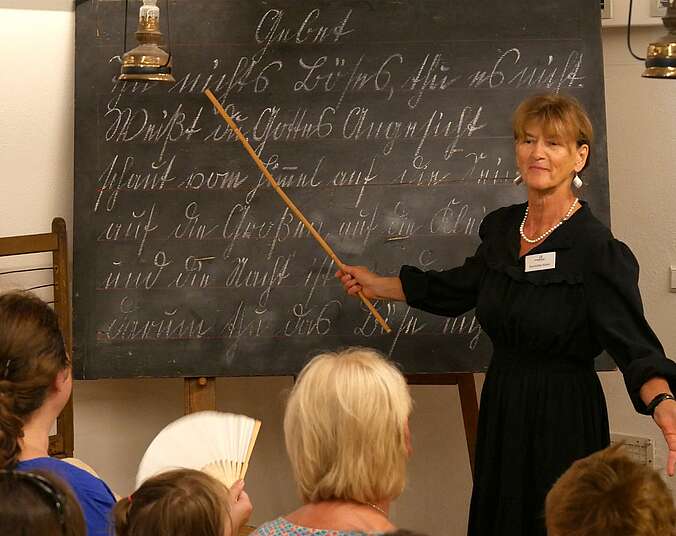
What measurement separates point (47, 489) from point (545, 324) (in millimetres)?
1541

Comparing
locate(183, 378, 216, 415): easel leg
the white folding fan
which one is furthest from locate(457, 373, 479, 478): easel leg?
the white folding fan

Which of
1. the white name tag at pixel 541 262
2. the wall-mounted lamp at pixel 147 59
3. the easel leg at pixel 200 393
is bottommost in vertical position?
the easel leg at pixel 200 393

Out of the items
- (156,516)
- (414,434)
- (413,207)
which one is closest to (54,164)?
(413,207)

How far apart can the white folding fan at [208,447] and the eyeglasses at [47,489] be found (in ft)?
3.13

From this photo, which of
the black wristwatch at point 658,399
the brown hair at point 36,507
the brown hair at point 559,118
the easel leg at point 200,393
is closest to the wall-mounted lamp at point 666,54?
the brown hair at point 559,118

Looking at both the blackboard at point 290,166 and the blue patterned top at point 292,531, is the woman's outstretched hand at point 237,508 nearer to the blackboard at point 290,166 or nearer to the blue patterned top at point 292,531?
the blue patterned top at point 292,531

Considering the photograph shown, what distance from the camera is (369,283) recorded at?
320cm

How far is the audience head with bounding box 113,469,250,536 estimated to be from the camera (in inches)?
65.9

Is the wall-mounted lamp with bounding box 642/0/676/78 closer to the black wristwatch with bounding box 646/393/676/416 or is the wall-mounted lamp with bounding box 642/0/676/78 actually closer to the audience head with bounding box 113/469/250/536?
the black wristwatch with bounding box 646/393/676/416

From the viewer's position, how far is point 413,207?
3.49m

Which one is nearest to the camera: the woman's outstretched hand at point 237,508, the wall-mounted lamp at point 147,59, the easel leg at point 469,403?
the woman's outstretched hand at point 237,508

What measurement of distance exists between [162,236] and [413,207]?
0.80m

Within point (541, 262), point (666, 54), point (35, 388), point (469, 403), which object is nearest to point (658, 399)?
point (541, 262)

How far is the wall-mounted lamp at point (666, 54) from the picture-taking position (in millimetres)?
2693
